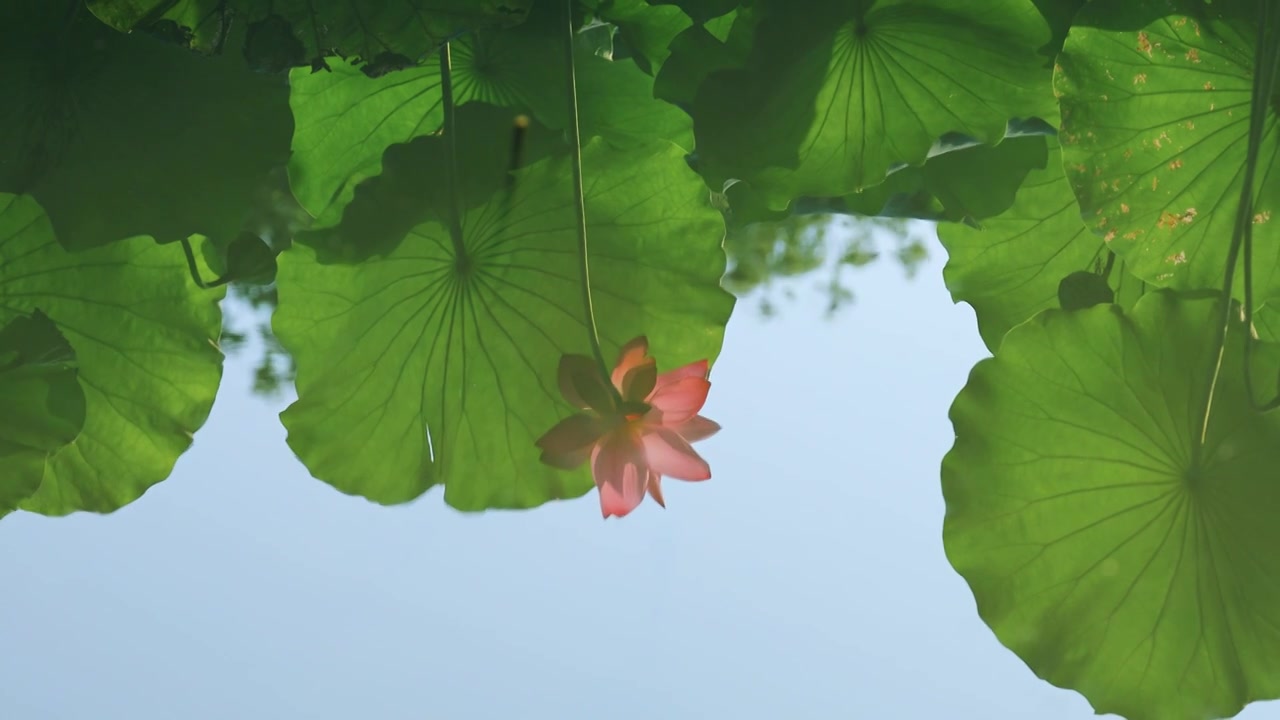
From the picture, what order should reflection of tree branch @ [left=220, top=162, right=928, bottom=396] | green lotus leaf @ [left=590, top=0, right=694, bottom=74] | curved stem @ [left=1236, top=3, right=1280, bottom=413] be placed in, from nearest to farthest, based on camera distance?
curved stem @ [left=1236, top=3, right=1280, bottom=413]
green lotus leaf @ [left=590, top=0, right=694, bottom=74]
reflection of tree branch @ [left=220, top=162, right=928, bottom=396]

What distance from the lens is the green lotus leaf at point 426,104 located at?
55 centimetres

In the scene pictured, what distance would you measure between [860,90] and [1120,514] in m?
0.25

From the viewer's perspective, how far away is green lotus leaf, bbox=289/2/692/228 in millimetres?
553

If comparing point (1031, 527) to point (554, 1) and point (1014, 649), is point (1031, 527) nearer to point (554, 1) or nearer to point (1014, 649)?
point (1014, 649)

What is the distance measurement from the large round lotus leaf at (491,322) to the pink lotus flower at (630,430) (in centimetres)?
6

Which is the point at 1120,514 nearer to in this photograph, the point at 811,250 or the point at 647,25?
the point at 647,25

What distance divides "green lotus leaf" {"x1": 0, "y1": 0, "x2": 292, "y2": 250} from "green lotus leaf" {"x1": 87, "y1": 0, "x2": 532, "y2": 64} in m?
0.04

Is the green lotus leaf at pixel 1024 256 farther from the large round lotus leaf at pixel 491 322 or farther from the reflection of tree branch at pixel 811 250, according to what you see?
the reflection of tree branch at pixel 811 250

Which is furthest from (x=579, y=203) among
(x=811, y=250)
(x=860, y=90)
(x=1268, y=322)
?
(x=811, y=250)

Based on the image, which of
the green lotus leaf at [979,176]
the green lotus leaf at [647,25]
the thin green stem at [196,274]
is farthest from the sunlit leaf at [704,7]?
the thin green stem at [196,274]

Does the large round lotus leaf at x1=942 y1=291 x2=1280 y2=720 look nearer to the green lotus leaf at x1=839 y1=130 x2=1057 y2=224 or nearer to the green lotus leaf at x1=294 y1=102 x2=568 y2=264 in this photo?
the green lotus leaf at x1=839 y1=130 x2=1057 y2=224

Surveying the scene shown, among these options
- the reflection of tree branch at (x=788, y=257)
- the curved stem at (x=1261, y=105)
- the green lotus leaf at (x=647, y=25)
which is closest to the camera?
the curved stem at (x=1261, y=105)

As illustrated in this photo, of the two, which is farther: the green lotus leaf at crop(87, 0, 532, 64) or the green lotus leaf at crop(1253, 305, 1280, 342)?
the green lotus leaf at crop(1253, 305, 1280, 342)

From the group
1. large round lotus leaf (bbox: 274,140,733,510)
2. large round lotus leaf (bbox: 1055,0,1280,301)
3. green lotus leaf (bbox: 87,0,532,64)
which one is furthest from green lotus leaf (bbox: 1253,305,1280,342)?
green lotus leaf (bbox: 87,0,532,64)
